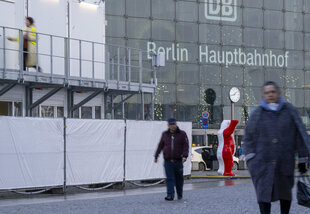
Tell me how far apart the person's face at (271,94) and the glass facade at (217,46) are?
102 ft

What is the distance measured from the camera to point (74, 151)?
16781mm

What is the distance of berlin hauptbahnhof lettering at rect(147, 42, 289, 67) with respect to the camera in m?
40.5

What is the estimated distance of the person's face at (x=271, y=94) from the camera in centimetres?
771

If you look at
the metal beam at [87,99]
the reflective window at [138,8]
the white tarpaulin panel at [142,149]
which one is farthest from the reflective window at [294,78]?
the white tarpaulin panel at [142,149]

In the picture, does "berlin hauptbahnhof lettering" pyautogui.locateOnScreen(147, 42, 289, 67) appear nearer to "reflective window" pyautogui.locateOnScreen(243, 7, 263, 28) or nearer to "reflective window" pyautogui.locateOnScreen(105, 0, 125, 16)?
"reflective window" pyautogui.locateOnScreen(243, 7, 263, 28)

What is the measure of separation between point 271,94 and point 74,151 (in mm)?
9752

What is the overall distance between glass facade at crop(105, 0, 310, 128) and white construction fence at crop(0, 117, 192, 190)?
20.0m

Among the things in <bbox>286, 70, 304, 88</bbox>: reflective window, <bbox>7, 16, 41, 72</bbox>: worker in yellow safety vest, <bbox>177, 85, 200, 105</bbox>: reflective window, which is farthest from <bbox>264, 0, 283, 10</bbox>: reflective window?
<bbox>7, 16, 41, 72</bbox>: worker in yellow safety vest

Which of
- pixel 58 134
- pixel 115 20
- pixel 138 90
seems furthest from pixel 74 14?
pixel 115 20

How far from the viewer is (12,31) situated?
1892 centimetres

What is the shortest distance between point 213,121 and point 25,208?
99.3ft

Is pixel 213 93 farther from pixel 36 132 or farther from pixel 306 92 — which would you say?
pixel 36 132

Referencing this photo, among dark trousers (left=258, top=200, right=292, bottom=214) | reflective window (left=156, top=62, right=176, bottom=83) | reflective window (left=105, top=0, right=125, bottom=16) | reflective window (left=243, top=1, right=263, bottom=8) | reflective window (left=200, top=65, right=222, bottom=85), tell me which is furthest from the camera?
reflective window (left=243, top=1, right=263, bottom=8)

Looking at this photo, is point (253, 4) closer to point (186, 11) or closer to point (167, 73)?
point (186, 11)
